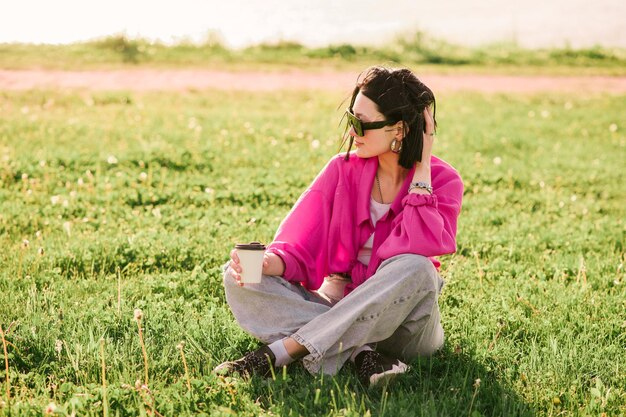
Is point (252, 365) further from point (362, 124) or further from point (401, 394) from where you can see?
point (362, 124)

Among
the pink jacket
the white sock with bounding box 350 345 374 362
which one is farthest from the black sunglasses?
the white sock with bounding box 350 345 374 362

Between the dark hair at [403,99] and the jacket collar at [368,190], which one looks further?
the jacket collar at [368,190]

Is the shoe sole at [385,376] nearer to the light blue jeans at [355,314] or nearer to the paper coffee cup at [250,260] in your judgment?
the light blue jeans at [355,314]

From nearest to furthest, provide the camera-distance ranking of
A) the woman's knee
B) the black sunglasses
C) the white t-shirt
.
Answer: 1. the woman's knee
2. the black sunglasses
3. the white t-shirt

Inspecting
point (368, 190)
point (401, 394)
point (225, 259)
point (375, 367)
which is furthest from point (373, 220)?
point (225, 259)

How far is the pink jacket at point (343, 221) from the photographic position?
3.81 m

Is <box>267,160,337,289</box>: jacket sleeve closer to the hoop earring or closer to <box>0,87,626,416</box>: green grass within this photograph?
the hoop earring

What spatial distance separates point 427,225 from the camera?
3604 mm

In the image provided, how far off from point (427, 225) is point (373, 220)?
0.43 meters

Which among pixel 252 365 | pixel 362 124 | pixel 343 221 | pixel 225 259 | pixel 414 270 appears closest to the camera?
pixel 414 270

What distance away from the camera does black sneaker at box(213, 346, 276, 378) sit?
3.53 meters

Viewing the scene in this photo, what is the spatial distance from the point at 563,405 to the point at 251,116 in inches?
328

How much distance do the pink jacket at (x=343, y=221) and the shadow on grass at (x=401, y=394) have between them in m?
0.53

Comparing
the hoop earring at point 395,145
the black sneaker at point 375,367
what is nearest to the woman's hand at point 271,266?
the black sneaker at point 375,367
